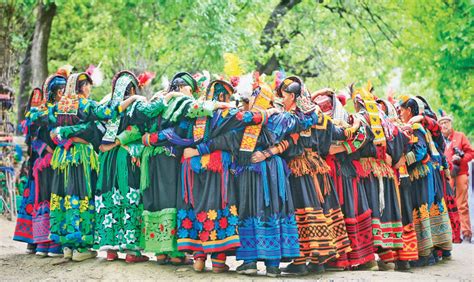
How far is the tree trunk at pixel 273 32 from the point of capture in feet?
61.9

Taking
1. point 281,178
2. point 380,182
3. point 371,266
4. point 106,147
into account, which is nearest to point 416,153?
point 380,182

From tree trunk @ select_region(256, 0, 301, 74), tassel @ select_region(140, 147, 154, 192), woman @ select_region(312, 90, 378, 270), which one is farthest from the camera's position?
tree trunk @ select_region(256, 0, 301, 74)

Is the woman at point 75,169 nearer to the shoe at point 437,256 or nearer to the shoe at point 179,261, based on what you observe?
the shoe at point 179,261

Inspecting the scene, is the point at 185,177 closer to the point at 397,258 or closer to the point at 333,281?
the point at 333,281

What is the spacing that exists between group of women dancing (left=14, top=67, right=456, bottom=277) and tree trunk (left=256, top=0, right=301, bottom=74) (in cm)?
969

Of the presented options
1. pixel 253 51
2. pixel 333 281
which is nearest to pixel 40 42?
pixel 253 51

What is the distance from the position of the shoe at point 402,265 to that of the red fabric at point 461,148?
4223 mm

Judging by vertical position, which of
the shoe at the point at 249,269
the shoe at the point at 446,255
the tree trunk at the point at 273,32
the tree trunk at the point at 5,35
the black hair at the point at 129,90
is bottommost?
the shoe at the point at 446,255

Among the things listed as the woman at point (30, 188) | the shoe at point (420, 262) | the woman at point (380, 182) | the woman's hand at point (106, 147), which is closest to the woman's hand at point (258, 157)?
the woman at point (380, 182)

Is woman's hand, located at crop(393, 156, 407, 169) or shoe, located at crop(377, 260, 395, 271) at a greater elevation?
woman's hand, located at crop(393, 156, 407, 169)

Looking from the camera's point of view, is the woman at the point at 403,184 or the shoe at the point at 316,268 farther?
the woman at the point at 403,184

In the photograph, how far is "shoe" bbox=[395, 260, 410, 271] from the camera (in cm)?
913

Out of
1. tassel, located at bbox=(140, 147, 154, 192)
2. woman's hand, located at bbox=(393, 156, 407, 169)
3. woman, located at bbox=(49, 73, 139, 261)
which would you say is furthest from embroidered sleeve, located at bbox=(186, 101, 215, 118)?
woman's hand, located at bbox=(393, 156, 407, 169)

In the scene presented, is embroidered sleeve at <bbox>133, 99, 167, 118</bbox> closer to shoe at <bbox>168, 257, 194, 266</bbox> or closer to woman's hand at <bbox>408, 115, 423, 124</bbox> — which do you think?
shoe at <bbox>168, 257, 194, 266</bbox>
